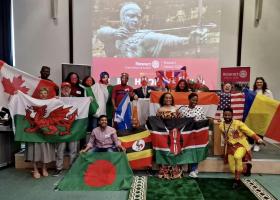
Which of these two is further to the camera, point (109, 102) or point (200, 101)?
point (109, 102)

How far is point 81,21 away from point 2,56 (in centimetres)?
187

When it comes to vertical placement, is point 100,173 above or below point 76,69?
below

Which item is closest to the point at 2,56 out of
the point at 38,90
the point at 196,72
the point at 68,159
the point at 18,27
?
the point at 18,27

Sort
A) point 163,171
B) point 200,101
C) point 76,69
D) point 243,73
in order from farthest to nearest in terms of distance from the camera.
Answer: point 76,69, point 243,73, point 200,101, point 163,171

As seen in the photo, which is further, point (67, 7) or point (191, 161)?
point (67, 7)

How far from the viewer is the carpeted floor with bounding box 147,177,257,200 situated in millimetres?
3172

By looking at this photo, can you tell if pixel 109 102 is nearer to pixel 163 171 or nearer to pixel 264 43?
pixel 163 171

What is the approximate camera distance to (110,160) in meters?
3.60

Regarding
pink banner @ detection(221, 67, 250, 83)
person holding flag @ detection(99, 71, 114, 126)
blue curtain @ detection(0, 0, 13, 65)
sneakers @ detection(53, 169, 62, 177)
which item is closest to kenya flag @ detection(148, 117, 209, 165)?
person holding flag @ detection(99, 71, 114, 126)

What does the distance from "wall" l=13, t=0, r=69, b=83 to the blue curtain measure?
0.78ft

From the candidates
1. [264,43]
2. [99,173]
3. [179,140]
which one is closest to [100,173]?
[99,173]

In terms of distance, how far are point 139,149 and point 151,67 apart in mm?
2830

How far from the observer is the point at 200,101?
4504mm

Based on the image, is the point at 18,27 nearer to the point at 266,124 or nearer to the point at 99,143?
the point at 99,143
